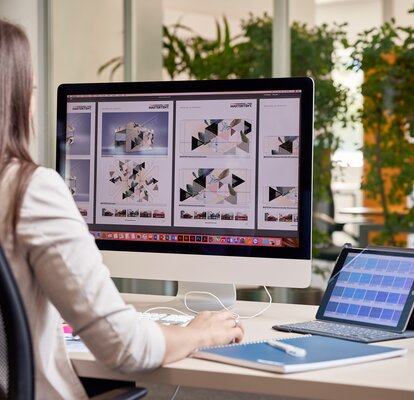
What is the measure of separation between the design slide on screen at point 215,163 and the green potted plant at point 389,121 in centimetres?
232

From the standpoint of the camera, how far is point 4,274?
129 cm

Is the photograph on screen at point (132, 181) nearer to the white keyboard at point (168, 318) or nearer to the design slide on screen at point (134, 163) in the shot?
the design slide on screen at point (134, 163)

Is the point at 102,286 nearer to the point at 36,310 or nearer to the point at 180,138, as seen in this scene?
the point at 36,310

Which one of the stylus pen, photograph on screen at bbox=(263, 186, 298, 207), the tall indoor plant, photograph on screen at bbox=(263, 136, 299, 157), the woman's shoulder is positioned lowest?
the stylus pen

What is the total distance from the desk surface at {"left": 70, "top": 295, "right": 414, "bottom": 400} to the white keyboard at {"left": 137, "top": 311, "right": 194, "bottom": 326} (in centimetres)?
35

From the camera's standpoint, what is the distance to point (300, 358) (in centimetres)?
156

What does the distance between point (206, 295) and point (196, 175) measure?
33 cm

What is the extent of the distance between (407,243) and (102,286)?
3158 millimetres

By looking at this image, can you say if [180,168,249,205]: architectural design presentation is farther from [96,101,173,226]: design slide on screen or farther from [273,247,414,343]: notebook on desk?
[273,247,414,343]: notebook on desk

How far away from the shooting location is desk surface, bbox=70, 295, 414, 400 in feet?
4.67

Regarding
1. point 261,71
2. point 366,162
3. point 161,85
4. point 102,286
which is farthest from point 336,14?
point 102,286

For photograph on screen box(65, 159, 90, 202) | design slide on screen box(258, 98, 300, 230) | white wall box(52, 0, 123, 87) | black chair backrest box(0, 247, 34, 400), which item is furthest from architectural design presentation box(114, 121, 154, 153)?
white wall box(52, 0, 123, 87)

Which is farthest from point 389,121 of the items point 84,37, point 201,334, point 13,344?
point 13,344

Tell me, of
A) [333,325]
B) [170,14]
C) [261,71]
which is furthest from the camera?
[170,14]
